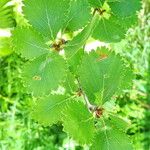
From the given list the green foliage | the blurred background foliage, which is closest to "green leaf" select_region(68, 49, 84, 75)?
the green foliage

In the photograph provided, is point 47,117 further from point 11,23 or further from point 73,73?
point 11,23

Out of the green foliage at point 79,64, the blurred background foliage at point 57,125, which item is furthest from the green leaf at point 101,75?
the blurred background foliage at point 57,125

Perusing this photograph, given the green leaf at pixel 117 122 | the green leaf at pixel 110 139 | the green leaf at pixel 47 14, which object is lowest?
the green leaf at pixel 110 139

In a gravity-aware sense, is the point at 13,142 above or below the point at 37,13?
above

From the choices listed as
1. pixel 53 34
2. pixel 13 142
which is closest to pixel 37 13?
pixel 53 34

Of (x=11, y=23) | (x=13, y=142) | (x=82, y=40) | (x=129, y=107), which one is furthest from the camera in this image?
(x=129, y=107)

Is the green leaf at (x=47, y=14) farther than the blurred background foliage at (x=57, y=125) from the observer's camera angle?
No

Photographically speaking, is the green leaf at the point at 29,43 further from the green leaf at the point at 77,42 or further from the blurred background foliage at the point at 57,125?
the blurred background foliage at the point at 57,125
